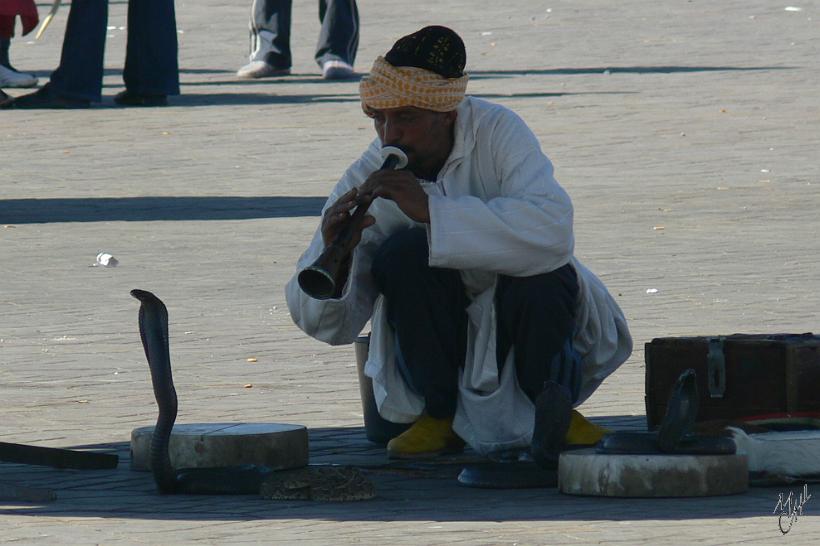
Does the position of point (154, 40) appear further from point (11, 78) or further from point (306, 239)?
point (306, 239)

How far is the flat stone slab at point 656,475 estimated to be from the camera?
399 centimetres

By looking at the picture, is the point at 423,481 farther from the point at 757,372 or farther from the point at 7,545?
the point at 7,545

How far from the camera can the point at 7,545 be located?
11.6 feet

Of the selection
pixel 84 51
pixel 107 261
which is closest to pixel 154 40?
pixel 84 51

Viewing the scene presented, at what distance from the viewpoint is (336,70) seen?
14.6m

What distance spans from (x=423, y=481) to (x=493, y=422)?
0.95 ft

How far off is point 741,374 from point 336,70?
10.2 m

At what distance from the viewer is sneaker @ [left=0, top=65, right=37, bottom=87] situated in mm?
13438

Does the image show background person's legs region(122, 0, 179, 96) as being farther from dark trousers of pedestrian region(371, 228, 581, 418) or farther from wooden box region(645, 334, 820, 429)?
wooden box region(645, 334, 820, 429)

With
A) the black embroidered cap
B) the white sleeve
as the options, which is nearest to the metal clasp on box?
the white sleeve

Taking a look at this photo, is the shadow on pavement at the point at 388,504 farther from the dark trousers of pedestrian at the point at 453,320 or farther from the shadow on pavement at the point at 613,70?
the shadow on pavement at the point at 613,70

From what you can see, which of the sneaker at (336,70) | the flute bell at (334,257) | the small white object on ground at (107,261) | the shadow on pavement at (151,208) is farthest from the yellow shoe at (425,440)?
the sneaker at (336,70)

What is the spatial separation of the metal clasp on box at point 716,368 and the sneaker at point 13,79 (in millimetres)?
9478

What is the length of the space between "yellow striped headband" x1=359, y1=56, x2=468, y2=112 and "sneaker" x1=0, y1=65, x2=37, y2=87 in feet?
30.6
